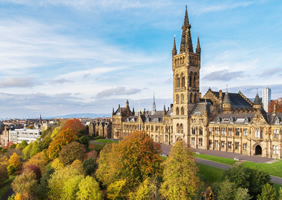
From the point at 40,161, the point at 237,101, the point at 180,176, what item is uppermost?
the point at 237,101

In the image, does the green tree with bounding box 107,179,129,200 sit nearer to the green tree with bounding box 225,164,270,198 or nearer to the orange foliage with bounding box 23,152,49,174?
the green tree with bounding box 225,164,270,198

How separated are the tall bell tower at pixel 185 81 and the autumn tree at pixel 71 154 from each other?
37122 mm

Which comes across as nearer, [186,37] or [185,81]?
[185,81]

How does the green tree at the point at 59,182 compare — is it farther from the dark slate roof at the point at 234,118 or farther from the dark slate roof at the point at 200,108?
the dark slate roof at the point at 234,118

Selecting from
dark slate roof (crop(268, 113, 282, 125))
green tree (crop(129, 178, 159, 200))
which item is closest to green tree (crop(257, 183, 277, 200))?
green tree (crop(129, 178, 159, 200))

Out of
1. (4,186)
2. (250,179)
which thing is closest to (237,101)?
(250,179)

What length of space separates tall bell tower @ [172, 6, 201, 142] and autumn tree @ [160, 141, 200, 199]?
43.9 m

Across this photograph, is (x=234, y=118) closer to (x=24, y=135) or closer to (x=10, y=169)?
(x=10, y=169)

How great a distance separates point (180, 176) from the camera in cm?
3438

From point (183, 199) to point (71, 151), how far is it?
42.0m

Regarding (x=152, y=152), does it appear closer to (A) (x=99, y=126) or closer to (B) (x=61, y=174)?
(B) (x=61, y=174)

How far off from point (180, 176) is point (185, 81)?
164 feet

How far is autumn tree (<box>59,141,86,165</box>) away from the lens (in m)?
62.3

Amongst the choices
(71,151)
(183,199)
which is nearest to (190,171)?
(183,199)
